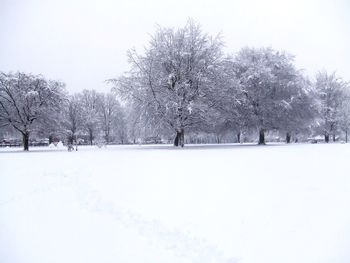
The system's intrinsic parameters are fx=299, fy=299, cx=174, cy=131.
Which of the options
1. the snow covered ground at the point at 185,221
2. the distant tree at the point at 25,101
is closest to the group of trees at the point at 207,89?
the distant tree at the point at 25,101

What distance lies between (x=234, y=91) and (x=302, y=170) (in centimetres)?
2472

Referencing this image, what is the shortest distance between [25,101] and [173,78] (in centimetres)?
2022

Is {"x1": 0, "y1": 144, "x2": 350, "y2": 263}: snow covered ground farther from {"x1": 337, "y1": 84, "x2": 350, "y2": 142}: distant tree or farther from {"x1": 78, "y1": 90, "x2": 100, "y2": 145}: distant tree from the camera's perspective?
{"x1": 78, "y1": 90, "x2": 100, "y2": 145}: distant tree

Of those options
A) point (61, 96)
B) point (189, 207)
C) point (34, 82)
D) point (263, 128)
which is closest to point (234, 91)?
point (263, 128)

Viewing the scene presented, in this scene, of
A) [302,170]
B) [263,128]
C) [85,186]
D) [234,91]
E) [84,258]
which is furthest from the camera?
[263,128]

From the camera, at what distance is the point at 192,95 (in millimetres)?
31422

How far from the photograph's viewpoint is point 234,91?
34.6 metres

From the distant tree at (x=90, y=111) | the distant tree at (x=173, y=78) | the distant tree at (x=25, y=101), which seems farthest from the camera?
the distant tree at (x=90, y=111)

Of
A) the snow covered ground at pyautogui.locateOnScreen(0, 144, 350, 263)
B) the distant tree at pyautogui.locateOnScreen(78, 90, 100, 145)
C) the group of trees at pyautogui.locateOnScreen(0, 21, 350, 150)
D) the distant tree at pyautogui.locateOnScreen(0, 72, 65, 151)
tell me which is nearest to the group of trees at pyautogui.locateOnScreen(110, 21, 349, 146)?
the group of trees at pyautogui.locateOnScreen(0, 21, 350, 150)

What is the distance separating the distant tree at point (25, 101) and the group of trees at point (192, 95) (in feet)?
0.38

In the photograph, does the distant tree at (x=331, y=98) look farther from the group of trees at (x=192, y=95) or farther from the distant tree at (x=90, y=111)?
the distant tree at (x=90, y=111)

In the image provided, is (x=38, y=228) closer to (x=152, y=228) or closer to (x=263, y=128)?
(x=152, y=228)

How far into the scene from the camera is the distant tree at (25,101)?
3847 centimetres

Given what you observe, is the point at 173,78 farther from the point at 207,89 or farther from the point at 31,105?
the point at 31,105
